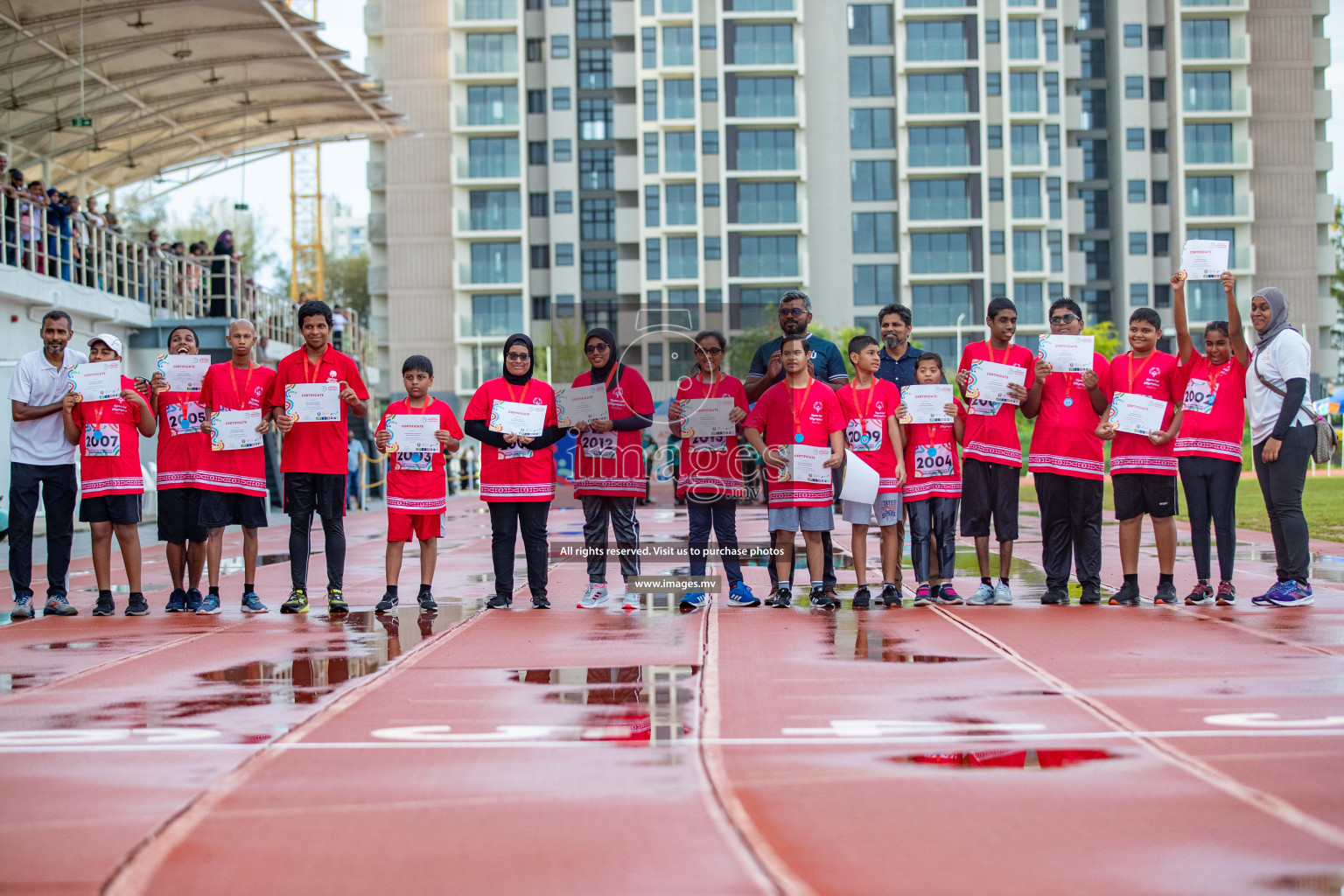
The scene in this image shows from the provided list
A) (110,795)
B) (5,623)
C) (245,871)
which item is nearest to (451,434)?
(5,623)

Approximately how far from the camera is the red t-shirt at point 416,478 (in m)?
10.2

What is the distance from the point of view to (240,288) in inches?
1233

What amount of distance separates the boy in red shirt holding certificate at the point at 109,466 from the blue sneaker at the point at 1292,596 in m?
8.29

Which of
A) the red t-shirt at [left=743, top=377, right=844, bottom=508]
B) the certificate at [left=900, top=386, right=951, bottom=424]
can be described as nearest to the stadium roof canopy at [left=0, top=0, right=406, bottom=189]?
the red t-shirt at [left=743, top=377, right=844, bottom=508]

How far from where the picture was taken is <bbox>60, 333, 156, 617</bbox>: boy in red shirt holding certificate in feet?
33.6

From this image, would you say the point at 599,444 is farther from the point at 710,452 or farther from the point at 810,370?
the point at 810,370

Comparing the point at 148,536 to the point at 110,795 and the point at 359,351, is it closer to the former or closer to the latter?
the point at 110,795

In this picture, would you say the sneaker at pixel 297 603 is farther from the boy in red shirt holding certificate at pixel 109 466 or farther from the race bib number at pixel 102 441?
the race bib number at pixel 102 441

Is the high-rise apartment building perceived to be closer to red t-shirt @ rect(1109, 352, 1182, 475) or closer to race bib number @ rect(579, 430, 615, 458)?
race bib number @ rect(579, 430, 615, 458)

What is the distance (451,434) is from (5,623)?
3.49 meters

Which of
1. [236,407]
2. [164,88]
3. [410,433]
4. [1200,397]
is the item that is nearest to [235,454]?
[236,407]

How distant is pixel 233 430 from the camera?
1031 centimetres

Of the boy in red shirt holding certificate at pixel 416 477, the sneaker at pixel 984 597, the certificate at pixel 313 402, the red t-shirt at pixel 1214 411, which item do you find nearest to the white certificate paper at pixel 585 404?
the boy in red shirt holding certificate at pixel 416 477

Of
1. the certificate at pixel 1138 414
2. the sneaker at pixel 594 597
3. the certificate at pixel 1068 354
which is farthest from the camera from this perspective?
the sneaker at pixel 594 597
